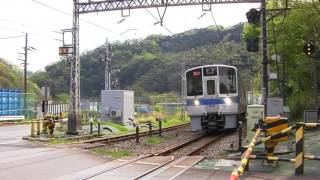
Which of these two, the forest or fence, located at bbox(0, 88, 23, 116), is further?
the forest

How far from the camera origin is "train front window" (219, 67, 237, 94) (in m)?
26.5

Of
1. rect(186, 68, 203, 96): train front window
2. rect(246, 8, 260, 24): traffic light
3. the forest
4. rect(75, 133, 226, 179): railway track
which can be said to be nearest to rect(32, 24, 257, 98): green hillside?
the forest

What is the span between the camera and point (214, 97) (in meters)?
26.4

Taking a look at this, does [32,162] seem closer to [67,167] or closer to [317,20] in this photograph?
[67,167]

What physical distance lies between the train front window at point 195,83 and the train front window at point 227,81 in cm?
108

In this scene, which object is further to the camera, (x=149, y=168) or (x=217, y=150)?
(x=217, y=150)

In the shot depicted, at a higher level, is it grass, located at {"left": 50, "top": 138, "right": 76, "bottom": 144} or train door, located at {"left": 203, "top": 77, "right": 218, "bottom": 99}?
train door, located at {"left": 203, "top": 77, "right": 218, "bottom": 99}

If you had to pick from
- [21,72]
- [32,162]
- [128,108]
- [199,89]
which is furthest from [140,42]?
[32,162]

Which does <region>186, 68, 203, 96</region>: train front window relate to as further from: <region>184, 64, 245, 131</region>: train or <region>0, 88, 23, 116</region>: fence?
<region>0, 88, 23, 116</region>: fence

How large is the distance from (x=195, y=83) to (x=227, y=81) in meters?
1.65

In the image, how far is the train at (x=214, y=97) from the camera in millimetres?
26328

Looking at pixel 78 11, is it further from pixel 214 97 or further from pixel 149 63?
pixel 149 63

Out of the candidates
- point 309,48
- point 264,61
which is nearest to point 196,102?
point 264,61

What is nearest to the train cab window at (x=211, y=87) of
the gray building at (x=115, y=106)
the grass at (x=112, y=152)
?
the grass at (x=112, y=152)
